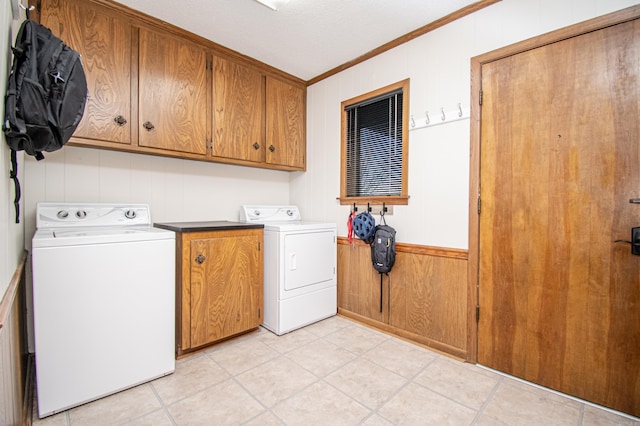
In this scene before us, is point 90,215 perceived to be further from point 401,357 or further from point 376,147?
point 401,357

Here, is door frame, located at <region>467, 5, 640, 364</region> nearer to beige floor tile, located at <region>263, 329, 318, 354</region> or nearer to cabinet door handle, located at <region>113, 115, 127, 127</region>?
beige floor tile, located at <region>263, 329, 318, 354</region>

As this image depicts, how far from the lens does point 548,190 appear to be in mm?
1794

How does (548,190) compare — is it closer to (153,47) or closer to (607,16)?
(607,16)

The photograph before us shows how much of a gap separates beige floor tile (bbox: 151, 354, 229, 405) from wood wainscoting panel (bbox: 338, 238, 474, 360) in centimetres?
137

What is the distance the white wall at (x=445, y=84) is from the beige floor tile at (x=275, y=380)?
1.32 meters

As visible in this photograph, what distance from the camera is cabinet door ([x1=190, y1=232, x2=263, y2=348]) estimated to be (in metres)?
2.16

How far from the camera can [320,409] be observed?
5.28 ft

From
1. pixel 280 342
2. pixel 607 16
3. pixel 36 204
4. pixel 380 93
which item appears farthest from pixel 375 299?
pixel 36 204

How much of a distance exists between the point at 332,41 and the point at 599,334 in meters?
2.76

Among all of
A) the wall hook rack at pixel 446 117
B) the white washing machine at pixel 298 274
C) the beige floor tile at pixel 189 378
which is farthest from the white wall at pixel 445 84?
the beige floor tile at pixel 189 378

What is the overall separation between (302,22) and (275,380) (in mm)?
2585

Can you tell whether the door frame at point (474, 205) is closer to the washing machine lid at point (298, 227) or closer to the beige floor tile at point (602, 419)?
the beige floor tile at point (602, 419)

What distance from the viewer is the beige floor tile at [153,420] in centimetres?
149

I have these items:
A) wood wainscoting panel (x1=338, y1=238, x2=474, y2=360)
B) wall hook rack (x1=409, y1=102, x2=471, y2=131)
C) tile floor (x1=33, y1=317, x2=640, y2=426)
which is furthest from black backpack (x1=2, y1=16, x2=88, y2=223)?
wood wainscoting panel (x1=338, y1=238, x2=474, y2=360)
